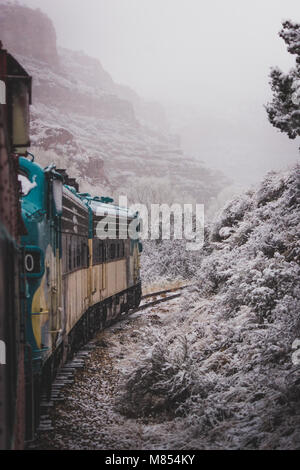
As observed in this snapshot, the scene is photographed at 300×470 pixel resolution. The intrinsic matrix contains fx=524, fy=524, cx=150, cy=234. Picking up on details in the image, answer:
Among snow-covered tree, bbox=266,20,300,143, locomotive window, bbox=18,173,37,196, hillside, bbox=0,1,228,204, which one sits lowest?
locomotive window, bbox=18,173,37,196

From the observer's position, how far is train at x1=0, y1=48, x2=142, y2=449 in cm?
365

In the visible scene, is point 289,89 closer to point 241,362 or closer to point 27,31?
point 241,362

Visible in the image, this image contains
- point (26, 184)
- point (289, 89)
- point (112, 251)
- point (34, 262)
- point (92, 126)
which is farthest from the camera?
point (92, 126)

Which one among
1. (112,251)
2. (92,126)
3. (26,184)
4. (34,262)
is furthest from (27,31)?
(34,262)

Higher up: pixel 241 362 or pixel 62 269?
pixel 62 269

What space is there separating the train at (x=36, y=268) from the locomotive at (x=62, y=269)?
0.01 metres

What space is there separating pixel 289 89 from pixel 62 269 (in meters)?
4.45

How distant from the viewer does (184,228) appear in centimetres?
3494

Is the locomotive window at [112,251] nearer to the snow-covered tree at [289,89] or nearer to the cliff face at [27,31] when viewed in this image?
the snow-covered tree at [289,89]

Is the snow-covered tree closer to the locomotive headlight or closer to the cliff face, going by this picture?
the locomotive headlight

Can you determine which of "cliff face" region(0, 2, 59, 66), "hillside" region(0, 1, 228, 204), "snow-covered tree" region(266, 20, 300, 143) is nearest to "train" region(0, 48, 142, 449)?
"snow-covered tree" region(266, 20, 300, 143)

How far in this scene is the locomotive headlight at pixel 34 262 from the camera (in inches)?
252

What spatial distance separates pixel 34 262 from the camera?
648 centimetres
